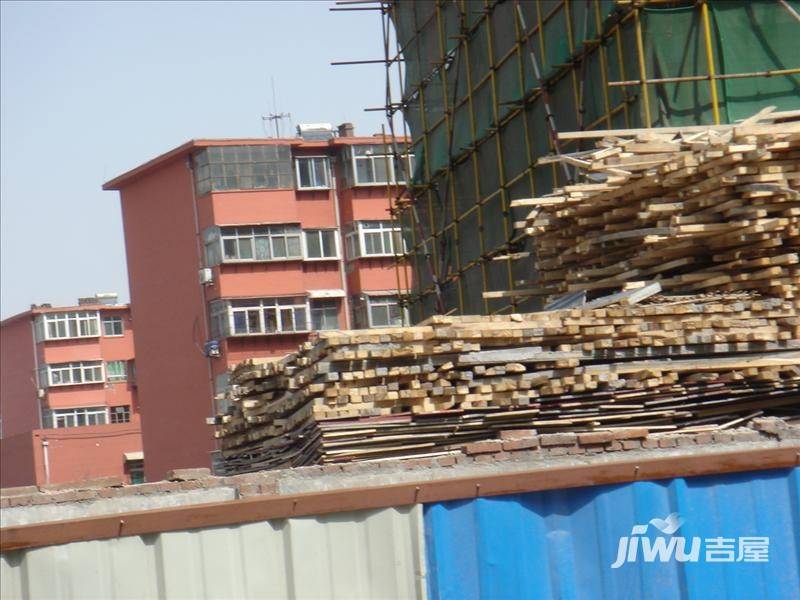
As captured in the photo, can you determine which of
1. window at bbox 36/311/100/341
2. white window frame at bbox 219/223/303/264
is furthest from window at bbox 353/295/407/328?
window at bbox 36/311/100/341

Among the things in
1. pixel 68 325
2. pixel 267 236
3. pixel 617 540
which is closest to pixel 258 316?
pixel 267 236

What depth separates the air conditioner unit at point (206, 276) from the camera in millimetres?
41281

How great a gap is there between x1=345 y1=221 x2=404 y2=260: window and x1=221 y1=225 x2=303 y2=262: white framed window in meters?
1.97

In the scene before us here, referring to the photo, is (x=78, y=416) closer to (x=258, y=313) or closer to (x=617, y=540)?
(x=258, y=313)

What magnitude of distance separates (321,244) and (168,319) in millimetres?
5576

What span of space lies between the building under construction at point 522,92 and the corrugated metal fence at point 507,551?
271 inches

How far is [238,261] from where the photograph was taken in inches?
1624

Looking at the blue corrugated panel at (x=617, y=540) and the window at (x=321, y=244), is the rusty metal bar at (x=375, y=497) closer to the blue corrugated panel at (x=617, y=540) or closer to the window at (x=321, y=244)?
the blue corrugated panel at (x=617, y=540)

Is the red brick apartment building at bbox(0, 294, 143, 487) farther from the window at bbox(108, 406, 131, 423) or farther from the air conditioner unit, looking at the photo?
the air conditioner unit

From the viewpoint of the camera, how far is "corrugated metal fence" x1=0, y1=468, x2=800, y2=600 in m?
6.98

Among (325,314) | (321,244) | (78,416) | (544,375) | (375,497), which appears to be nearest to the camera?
(375,497)

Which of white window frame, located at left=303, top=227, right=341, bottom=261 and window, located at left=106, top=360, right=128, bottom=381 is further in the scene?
window, located at left=106, top=360, right=128, bottom=381

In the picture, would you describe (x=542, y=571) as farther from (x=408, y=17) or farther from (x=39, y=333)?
(x=39, y=333)

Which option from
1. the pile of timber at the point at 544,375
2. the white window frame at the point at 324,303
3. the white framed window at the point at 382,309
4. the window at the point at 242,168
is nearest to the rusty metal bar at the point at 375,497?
the pile of timber at the point at 544,375
